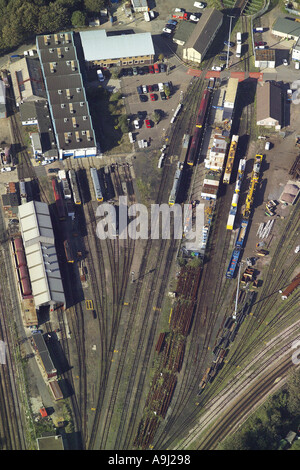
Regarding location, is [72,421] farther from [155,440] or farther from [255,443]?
[255,443]

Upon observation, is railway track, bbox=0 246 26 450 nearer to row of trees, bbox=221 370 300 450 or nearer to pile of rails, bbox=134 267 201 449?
pile of rails, bbox=134 267 201 449

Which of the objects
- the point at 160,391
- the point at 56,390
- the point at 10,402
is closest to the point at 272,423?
the point at 160,391

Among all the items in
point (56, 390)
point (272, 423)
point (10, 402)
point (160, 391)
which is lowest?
point (272, 423)

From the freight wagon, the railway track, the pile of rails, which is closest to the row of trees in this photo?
the pile of rails

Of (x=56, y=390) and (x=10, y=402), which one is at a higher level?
(x=56, y=390)

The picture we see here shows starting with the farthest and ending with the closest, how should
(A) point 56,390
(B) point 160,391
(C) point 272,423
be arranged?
(B) point 160,391 → (A) point 56,390 → (C) point 272,423

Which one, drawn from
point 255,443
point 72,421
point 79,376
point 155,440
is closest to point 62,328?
point 79,376

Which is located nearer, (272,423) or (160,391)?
(272,423)

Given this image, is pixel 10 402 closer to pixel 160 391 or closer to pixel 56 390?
pixel 56 390
